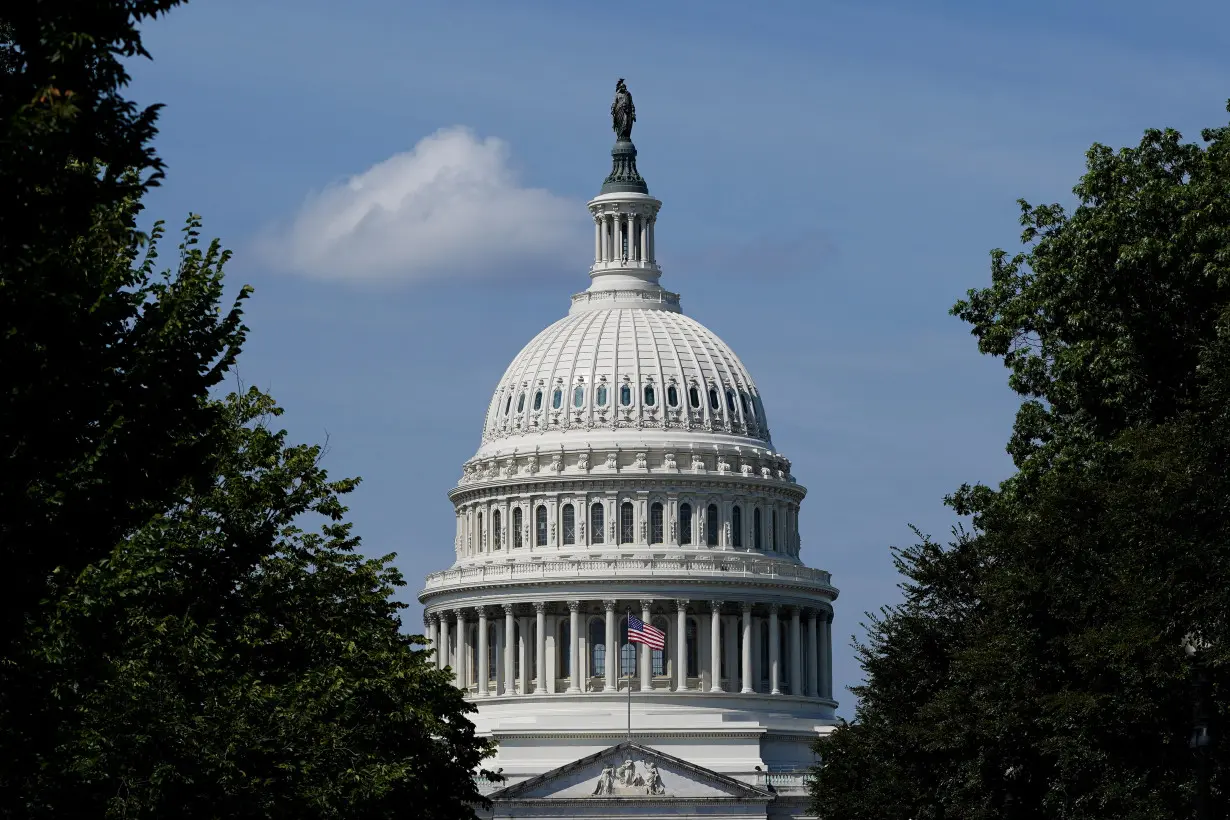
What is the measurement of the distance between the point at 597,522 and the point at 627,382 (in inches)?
392

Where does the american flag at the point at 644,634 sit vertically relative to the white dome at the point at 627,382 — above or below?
below

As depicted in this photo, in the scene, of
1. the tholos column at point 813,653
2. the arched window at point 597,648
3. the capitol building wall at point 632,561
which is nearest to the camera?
the capitol building wall at point 632,561

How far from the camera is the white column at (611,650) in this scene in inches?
7205

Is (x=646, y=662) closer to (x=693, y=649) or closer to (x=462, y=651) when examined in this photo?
(x=693, y=649)

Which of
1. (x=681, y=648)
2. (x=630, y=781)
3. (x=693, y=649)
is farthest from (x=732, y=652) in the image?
(x=630, y=781)

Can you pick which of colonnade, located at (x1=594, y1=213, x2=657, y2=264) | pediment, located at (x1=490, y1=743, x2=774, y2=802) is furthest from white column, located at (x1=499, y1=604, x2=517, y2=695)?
colonnade, located at (x1=594, y1=213, x2=657, y2=264)

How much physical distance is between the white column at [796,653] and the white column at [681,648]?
8149mm

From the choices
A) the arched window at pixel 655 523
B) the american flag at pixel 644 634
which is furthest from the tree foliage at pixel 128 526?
the arched window at pixel 655 523

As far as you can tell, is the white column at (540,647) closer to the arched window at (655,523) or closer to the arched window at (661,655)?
the arched window at (661,655)

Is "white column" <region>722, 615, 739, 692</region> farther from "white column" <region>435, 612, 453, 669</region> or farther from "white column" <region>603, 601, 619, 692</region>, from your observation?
"white column" <region>435, 612, 453, 669</region>

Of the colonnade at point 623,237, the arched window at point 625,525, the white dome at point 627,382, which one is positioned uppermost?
the colonnade at point 623,237

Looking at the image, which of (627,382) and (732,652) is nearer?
(732,652)

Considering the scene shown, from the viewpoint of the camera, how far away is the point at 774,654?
188500mm

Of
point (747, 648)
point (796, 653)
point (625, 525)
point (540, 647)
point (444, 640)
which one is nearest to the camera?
point (540, 647)
